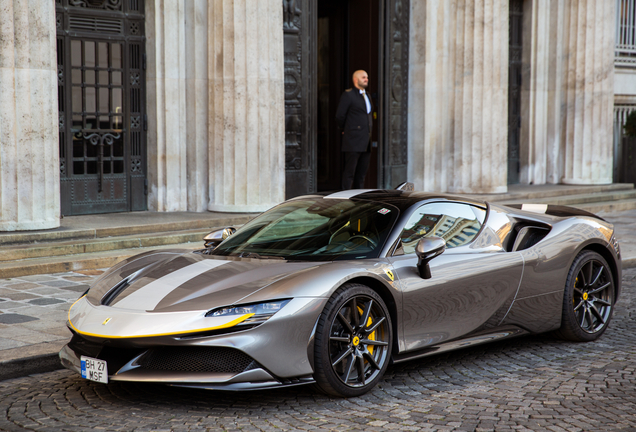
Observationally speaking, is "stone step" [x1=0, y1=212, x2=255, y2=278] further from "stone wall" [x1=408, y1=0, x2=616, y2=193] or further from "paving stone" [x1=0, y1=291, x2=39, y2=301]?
"stone wall" [x1=408, y1=0, x2=616, y2=193]

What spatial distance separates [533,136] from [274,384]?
14442mm

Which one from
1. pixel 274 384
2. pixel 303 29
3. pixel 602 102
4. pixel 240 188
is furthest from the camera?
pixel 602 102

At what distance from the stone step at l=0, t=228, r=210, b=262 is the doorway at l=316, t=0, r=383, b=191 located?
5.42 m

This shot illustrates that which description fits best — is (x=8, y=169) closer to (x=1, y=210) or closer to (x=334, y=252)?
(x=1, y=210)

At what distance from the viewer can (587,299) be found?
19.6 feet

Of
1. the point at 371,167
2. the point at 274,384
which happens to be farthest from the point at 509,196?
the point at 274,384

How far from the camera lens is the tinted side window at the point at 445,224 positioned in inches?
199

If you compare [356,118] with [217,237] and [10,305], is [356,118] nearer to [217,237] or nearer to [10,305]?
[10,305]

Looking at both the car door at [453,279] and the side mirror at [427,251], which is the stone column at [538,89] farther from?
the side mirror at [427,251]

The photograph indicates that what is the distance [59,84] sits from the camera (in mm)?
10727

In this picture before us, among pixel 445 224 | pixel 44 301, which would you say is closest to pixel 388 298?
pixel 445 224

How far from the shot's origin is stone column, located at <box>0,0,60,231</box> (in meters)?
9.10

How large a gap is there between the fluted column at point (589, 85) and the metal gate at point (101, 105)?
9953 millimetres

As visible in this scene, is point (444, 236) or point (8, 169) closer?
point (444, 236)
